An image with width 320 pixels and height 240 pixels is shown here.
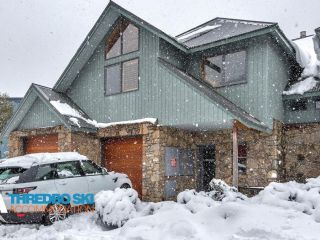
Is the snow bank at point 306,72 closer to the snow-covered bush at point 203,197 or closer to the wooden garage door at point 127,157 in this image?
the snow-covered bush at point 203,197

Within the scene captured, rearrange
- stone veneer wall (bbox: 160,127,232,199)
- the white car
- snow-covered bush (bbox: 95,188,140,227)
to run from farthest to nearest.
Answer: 1. stone veneer wall (bbox: 160,127,232,199)
2. the white car
3. snow-covered bush (bbox: 95,188,140,227)

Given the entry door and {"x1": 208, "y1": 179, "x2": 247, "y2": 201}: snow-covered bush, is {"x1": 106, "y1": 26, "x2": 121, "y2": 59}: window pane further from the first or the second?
{"x1": 208, "y1": 179, "x2": 247, "y2": 201}: snow-covered bush

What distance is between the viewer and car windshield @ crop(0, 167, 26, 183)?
332 inches

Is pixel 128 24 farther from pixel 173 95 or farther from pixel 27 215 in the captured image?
pixel 27 215

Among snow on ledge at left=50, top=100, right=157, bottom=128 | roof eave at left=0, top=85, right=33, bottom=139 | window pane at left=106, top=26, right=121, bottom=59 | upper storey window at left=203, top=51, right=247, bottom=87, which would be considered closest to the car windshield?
snow on ledge at left=50, top=100, right=157, bottom=128

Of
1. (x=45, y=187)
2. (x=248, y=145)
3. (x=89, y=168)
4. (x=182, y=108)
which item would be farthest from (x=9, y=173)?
(x=248, y=145)

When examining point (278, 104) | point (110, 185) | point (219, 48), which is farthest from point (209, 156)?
point (110, 185)

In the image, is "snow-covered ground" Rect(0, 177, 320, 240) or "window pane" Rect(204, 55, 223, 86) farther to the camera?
"window pane" Rect(204, 55, 223, 86)

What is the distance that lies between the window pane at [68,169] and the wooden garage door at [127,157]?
394 centimetres

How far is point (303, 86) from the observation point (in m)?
13.0

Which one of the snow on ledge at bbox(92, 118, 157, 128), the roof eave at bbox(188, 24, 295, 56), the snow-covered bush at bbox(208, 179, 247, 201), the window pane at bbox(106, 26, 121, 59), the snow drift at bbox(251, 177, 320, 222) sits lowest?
the snow-covered bush at bbox(208, 179, 247, 201)

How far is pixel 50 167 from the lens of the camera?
8.98m

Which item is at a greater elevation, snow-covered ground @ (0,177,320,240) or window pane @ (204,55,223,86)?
window pane @ (204,55,223,86)

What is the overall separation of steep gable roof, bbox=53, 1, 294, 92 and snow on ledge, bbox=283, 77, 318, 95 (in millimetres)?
1287
